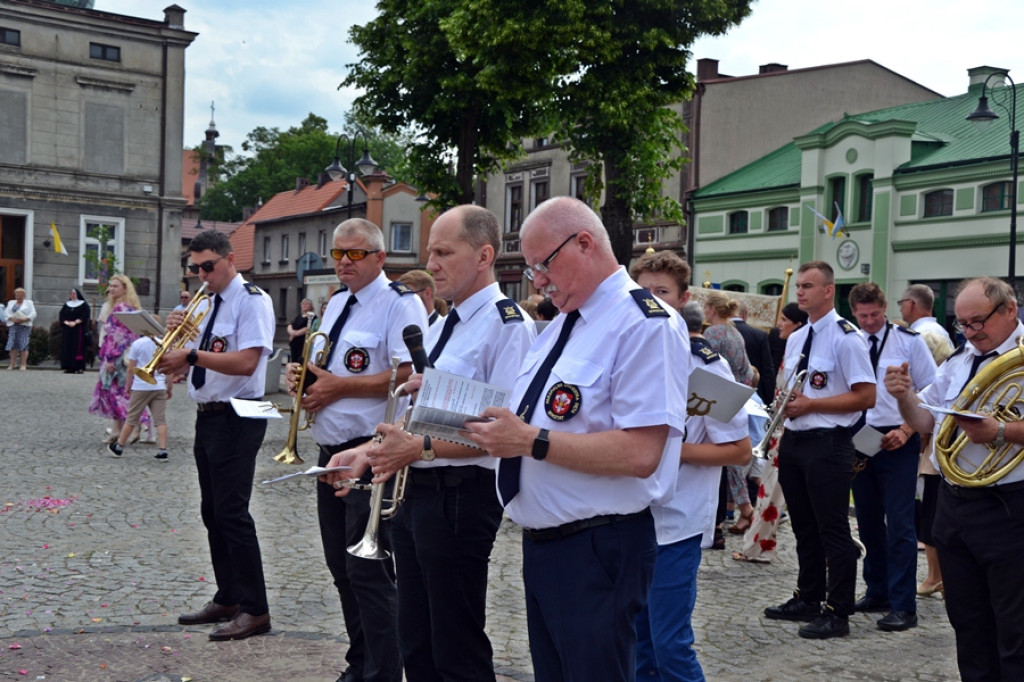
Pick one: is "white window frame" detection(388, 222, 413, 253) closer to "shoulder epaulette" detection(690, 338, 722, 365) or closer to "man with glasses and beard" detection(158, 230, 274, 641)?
"man with glasses and beard" detection(158, 230, 274, 641)

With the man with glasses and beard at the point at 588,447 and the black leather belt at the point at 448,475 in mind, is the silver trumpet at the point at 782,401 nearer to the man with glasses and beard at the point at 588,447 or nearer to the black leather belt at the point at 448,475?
the black leather belt at the point at 448,475

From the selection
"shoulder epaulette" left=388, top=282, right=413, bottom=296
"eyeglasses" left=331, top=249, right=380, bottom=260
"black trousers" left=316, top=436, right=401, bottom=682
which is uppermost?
"eyeglasses" left=331, top=249, right=380, bottom=260

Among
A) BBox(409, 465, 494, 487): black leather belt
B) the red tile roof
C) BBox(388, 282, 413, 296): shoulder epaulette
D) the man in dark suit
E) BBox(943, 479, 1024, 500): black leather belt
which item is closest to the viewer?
BBox(409, 465, 494, 487): black leather belt

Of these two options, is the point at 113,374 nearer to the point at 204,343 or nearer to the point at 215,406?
the point at 204,343

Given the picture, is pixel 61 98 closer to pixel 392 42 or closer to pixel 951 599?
pixel 392 42

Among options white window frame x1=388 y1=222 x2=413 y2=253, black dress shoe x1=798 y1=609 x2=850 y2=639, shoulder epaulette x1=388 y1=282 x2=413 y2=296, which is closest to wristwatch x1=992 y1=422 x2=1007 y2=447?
black dress shoe x1=798 y1=609 x2=850 y2=639

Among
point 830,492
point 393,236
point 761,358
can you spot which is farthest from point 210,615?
point 393,236

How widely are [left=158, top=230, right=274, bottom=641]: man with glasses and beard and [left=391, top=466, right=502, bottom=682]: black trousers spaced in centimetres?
211

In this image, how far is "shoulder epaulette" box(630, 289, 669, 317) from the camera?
3305 mm

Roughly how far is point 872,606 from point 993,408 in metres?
3.23

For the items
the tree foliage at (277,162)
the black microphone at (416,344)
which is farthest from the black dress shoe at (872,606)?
the tree foliage at (277,162)

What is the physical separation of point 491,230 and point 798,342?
132 inches

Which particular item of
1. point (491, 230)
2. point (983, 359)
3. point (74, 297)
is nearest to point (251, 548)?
point (491, 230)

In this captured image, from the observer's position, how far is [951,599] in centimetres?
477
